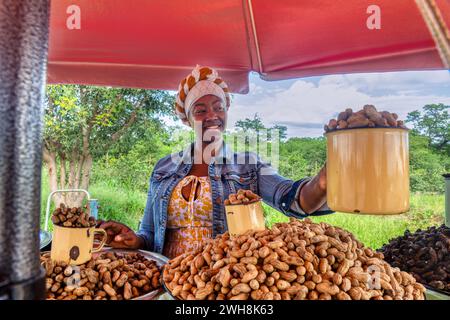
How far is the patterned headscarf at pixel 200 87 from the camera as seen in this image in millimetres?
1721

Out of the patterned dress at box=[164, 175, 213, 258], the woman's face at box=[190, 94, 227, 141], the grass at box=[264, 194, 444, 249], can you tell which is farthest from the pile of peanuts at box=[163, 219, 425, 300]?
the grass at box=[264, 194, 444, 249]

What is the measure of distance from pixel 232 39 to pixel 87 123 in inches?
160

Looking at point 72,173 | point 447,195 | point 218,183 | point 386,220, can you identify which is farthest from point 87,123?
point 447,195

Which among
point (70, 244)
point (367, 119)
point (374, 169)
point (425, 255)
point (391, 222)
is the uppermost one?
point (367, 119)

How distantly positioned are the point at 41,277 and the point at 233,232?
0.74 m

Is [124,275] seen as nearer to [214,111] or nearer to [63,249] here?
[63,249]

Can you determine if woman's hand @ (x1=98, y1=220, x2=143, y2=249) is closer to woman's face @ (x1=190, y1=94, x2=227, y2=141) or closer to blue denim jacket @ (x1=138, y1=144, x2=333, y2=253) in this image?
blue denim jacket @ (x1=138, y1=144, x2=333, y2=253)

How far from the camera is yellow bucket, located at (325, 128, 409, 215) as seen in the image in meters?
0.74

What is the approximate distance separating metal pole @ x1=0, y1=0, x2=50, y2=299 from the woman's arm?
892 millimetres

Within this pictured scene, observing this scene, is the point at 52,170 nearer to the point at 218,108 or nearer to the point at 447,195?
the point at 218,108

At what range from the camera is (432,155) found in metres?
4.41

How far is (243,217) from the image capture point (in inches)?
38.5

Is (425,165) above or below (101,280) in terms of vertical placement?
above
